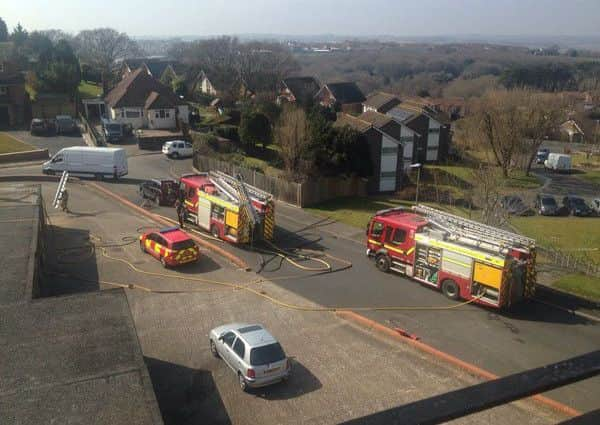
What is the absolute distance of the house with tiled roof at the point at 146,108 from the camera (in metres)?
55.5

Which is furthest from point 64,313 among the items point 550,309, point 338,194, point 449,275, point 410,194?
point 410,194

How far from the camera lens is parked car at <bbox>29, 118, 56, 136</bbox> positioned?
52.6 metres

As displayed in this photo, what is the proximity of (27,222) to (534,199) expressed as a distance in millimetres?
31834

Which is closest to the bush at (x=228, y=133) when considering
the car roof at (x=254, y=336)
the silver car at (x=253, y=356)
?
the car roof at (x=254, y=336)

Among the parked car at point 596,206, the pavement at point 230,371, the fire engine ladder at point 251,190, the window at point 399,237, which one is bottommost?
the parked car at point 596,206

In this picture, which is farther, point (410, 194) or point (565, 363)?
point (410, 194)

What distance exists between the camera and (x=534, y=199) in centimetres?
3916

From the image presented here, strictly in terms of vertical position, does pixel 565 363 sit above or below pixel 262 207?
above

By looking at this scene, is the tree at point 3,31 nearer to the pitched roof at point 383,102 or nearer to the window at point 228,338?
the pitched roof at point 383,102

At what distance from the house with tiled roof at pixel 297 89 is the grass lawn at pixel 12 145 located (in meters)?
30.1

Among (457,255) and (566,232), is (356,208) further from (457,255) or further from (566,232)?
(457,255)

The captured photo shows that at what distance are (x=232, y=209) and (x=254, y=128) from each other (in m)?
22.2

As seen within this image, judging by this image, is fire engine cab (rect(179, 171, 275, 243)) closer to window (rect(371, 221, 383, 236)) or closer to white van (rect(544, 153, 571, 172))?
window (rect(371, 221, 383, 236))

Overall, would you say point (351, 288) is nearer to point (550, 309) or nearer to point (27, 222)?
point (550, 309)
